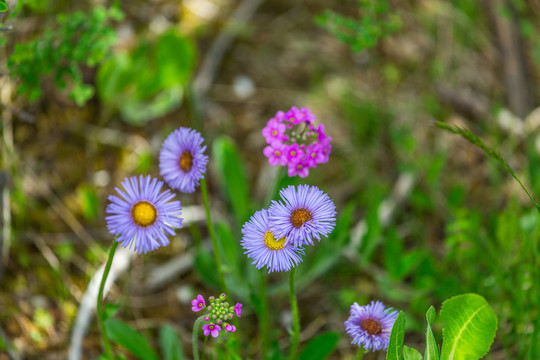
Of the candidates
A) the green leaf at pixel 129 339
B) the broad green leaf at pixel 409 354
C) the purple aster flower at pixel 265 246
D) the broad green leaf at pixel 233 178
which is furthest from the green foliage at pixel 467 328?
the broad green leaf at pixel 233 178

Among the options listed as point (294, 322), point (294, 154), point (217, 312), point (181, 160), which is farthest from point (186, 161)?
point (294, 322)

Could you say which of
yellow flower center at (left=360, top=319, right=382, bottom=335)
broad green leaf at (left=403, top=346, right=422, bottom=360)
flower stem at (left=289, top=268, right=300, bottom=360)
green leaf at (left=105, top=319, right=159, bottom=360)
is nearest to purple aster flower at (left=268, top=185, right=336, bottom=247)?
flower stem at (left=289, top=268, right=300, bottom=360)

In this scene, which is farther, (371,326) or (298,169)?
(298,169)

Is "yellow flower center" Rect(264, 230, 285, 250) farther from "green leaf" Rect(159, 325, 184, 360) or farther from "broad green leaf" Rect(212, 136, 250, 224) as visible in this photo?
"broad green leaf" Rect(212, 136, 250, 224)

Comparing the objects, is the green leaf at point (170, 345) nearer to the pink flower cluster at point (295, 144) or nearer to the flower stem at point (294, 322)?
the flower stem at point (294, 322)

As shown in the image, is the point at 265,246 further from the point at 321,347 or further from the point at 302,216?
the point at 321,347

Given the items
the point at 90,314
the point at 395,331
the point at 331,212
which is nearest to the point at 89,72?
the point at 90,314
